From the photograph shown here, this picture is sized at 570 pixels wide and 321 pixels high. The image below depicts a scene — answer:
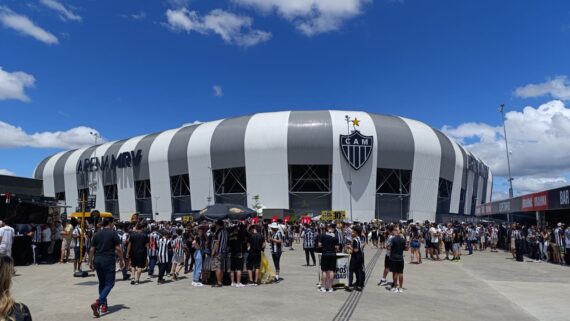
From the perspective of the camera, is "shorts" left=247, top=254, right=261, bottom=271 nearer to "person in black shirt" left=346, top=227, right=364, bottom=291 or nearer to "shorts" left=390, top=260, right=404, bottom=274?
"person in black shirt" left=346, top=227, right=364, bottom=291

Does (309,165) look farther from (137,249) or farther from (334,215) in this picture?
(137,249)

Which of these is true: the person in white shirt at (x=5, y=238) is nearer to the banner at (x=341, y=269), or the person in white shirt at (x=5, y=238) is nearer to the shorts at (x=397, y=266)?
the banner at (x=341, y=269)

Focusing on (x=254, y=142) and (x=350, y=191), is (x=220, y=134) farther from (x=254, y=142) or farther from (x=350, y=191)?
(x=350, y=191)

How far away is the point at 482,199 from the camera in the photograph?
7556 cm

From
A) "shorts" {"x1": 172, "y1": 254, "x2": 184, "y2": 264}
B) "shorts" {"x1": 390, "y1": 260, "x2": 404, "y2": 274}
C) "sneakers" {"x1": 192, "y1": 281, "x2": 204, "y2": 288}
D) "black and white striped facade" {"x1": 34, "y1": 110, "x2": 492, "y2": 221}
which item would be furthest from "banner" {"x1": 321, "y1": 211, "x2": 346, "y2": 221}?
"sneakers" {"x1": 192, "y1": 281, "x2": 204, "y2": 288}

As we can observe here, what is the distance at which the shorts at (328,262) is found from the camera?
11.0m

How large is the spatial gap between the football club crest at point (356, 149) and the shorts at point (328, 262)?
37.6 meters

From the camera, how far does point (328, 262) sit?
11.0 m

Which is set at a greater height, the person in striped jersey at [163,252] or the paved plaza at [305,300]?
the person in striped jersey at [163,252]

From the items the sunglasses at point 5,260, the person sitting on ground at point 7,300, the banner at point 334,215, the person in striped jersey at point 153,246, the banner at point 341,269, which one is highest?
the sunglasses at point 5,260

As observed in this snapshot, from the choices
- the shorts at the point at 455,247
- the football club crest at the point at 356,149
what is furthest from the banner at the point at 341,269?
the football club crest at the point at 356,149

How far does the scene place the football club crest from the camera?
158ft

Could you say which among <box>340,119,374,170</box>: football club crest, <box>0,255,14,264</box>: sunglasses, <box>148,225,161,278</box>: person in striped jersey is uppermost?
<box>340,119,374,170</box>: football club crest

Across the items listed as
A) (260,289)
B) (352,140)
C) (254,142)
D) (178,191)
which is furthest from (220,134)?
(260,289)
